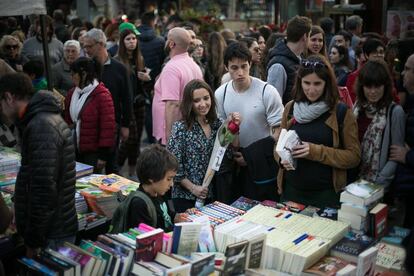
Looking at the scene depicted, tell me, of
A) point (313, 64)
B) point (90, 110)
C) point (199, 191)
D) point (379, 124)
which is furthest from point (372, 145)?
point (90, 110)

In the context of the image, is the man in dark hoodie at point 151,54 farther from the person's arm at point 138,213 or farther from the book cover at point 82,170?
the person's arm at point 138,213

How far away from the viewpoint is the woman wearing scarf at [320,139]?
12.1 ft

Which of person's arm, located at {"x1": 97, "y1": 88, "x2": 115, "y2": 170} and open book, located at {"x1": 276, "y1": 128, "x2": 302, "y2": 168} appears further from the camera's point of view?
person's arm, located at {"x1": 97, "y1": 88, "x2": 115, "y2": 170}

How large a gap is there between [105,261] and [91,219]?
4.24 feet

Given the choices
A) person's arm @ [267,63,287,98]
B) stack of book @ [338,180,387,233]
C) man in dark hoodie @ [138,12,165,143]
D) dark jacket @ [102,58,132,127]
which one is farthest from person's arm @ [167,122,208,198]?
man in dark hoodie @ [138,12,165,143]

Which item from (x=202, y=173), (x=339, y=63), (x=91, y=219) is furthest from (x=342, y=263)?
(x=339, y=63)

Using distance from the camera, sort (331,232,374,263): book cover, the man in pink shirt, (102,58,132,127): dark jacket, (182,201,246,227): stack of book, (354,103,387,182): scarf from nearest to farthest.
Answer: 1. (331,232,374,263): book cover
2. (182,201,246,227): stack of book
3. (354,103,387,182): scarf
4. the man in pink shirt
5. (102,58,132,127): dark jacket

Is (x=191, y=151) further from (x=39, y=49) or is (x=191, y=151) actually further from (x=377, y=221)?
(x=39, y=49)

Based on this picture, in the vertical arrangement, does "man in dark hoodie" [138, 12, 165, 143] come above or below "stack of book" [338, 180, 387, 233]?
above

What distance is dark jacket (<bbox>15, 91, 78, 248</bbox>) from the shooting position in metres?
3.17

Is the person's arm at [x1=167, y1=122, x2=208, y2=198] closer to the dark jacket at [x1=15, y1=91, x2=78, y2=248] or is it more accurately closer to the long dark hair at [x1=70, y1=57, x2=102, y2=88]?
the dark jacket at [x1=15, y1=91, x2=78, y2=248]

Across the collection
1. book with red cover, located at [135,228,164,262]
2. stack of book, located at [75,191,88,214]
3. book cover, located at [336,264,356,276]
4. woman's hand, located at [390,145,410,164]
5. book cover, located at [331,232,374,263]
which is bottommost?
stack of book, located at [75,191,88,214]

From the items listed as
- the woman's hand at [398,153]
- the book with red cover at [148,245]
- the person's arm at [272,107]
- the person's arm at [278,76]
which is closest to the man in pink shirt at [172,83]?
the person's arm at [278,76]

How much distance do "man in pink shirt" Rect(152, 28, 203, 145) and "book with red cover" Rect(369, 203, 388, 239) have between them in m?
2.32
